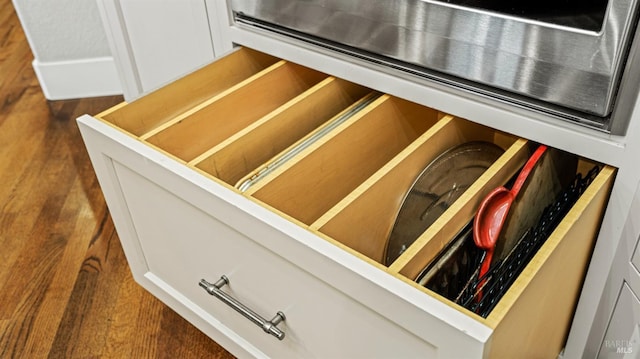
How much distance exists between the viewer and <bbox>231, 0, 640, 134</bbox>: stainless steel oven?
2.12ft

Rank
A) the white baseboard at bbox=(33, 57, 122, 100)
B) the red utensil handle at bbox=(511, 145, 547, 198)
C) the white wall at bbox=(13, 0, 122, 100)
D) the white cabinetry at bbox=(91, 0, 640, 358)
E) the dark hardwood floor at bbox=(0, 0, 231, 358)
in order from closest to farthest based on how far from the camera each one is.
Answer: the white cabinetry at bbox=(91, 0, 640, 358), the red utensil handle at bbox=(511, 145, 547, 198), the dark hardwood floor at bbox=(0, 0, 231, 358), the white wall at bbox=(13, 0, 122, 100), the white baseboard at bbox=(33, 57, 122, 100)

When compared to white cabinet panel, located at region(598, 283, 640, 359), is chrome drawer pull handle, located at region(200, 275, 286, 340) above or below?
above

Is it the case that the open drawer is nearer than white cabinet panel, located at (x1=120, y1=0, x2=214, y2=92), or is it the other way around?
the open drawer

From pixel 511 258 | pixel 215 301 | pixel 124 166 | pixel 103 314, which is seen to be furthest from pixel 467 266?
pixel 103 314

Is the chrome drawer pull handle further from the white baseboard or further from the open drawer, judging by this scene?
the white baseboard

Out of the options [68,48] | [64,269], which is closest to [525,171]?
[64,269]

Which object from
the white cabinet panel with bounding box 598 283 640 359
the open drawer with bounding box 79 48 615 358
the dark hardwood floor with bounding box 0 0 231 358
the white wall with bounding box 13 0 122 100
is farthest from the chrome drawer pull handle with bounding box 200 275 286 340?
the white wall with bounding box 13 0 122 100

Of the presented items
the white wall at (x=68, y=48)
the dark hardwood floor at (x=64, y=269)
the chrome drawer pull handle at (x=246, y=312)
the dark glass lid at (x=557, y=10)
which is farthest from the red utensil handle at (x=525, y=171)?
the white wall at (x=68, y=48)

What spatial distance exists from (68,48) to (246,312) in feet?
4.75

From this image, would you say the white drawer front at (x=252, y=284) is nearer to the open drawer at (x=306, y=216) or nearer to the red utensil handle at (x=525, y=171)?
the open drawer at (x=306, y=216)

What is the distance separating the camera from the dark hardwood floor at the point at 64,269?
1128 millimetres

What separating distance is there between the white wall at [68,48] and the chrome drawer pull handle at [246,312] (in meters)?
1.30

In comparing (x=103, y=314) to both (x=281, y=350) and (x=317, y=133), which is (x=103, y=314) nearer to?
(x=281, y=350)

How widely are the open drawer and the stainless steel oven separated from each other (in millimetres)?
77
